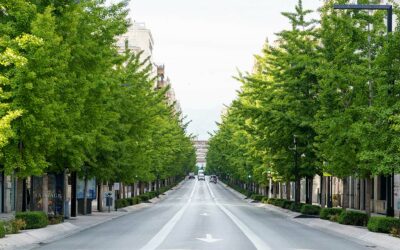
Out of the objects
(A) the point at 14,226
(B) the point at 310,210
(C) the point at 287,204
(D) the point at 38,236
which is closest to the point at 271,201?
(C) the point at 287,204

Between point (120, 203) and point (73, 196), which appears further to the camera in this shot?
point (120, 203)

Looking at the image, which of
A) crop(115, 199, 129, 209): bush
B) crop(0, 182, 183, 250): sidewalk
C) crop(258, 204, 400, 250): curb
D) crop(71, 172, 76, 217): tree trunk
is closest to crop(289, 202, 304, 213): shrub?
crop(258, 204, 400, 250): curb

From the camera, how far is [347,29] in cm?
3456

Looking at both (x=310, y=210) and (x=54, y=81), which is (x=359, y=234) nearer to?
(x=54, y=81)

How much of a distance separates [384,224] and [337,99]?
8.19m

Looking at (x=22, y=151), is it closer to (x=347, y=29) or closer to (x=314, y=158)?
(x=347, y=29)

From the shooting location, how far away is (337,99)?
3669 centimetres

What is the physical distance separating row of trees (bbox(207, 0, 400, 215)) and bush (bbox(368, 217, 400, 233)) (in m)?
2.03

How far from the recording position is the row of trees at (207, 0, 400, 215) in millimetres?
29672

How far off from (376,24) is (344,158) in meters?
6.67

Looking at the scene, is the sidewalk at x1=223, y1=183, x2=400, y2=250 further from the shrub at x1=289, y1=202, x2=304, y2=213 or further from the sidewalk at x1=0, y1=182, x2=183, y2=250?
the sidewalk at x1=0, y1=182, x2=183, y2=250

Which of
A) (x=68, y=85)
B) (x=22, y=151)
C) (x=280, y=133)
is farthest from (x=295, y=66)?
(x=22, y=151)

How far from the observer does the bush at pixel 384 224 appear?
99.8 ft

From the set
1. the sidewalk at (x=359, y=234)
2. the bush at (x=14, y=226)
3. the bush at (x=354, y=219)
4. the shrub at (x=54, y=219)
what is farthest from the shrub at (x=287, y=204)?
the bush at (x=14, y=226)
